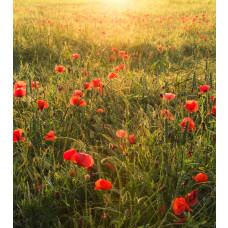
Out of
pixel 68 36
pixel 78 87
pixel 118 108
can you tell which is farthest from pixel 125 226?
pixel 68 36

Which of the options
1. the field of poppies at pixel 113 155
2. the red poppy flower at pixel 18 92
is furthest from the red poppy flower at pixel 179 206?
the red poppy flower at pixel 18 92

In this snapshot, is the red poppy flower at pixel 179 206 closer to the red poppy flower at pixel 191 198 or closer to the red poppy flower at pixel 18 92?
the red poppy flower at pixel 191 198

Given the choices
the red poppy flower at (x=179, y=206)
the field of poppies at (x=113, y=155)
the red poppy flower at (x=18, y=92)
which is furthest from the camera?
the red poppy flower at (x=18, y=92)

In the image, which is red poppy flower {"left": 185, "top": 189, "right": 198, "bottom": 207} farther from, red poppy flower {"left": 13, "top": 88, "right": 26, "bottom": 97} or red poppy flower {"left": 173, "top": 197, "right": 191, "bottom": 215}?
red poppy flower {"left": 13, "top": 88, "right": 26, "bottom": 97}

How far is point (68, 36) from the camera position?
13.5 ft

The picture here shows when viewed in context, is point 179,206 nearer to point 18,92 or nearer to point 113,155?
point 113,155

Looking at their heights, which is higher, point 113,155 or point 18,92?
point 18,92

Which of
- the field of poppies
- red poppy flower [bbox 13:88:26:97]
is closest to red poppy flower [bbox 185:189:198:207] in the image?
the field of poppies

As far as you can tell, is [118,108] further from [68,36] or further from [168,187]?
[68,36]

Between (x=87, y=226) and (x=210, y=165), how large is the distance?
2.12ft

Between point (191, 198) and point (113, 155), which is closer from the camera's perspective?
point (191, 198)

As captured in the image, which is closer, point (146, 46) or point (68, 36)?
point (146, 46)

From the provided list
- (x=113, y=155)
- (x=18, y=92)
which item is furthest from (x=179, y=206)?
(x=18, y=92)

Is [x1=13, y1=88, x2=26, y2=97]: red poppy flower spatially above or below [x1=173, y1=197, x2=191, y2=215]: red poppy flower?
above
